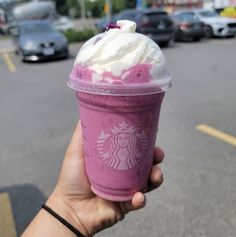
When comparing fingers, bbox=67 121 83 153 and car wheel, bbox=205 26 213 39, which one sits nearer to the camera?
fingers, bbox=67 121 83 153

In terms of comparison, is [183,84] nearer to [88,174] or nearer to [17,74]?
[17,74]

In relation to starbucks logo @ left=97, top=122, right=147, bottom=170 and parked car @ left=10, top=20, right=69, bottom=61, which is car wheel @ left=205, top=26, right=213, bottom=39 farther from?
starbucks logo @ left=97, top=122, right=147, bottom=170

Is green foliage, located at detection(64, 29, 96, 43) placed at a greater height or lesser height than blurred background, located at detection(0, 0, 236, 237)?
lesser

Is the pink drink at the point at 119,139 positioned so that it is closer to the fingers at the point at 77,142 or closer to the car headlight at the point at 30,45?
the fingers at the point at 77,142

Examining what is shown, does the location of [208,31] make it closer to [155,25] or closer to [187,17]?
[187,17]

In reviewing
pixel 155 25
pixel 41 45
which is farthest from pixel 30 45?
pixel 155 25

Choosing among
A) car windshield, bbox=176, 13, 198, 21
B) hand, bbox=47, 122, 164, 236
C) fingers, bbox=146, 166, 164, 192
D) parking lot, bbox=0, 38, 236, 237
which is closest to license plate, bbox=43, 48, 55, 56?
parking lot, bbox=0, 38, 236, 237

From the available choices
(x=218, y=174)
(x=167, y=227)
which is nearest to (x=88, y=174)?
(x=167, y=227)
